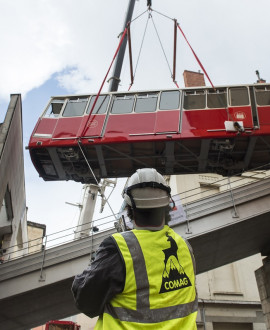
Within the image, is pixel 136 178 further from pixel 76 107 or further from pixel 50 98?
pixel 50 98

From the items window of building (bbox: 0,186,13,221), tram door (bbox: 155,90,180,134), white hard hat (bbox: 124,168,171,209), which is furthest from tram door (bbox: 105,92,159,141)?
white hard hat (bbox: 124,168,171,209)

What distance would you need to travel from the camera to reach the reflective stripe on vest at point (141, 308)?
1942mm

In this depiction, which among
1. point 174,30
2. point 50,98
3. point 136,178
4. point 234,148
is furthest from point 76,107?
point 136,178

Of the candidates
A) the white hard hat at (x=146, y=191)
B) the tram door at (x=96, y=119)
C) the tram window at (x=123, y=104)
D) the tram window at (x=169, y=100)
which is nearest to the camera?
the white hard hat at (x=146, y=191)

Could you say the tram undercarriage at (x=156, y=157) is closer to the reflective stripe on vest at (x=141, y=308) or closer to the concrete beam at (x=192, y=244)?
the concrete beam at (x=192, y=244)

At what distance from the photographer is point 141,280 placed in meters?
2.01

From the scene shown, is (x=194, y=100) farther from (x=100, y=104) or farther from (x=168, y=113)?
(x=100, y=104)

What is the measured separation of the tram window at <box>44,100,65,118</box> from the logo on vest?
11.4 m

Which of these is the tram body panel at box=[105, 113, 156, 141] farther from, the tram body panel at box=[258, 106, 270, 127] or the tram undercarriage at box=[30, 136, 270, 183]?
the tram body panel at box=[258, 106, 270, 127]

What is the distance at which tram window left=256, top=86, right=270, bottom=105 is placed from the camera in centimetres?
1238

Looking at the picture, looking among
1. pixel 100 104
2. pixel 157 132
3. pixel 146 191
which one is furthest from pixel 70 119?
pixel 146 191

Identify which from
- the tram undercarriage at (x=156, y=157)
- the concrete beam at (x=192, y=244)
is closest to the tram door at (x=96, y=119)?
the tram undercarriage at (x=156, y=157)

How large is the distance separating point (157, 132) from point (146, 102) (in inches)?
65.3

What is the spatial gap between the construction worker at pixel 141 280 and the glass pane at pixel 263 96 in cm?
1123
